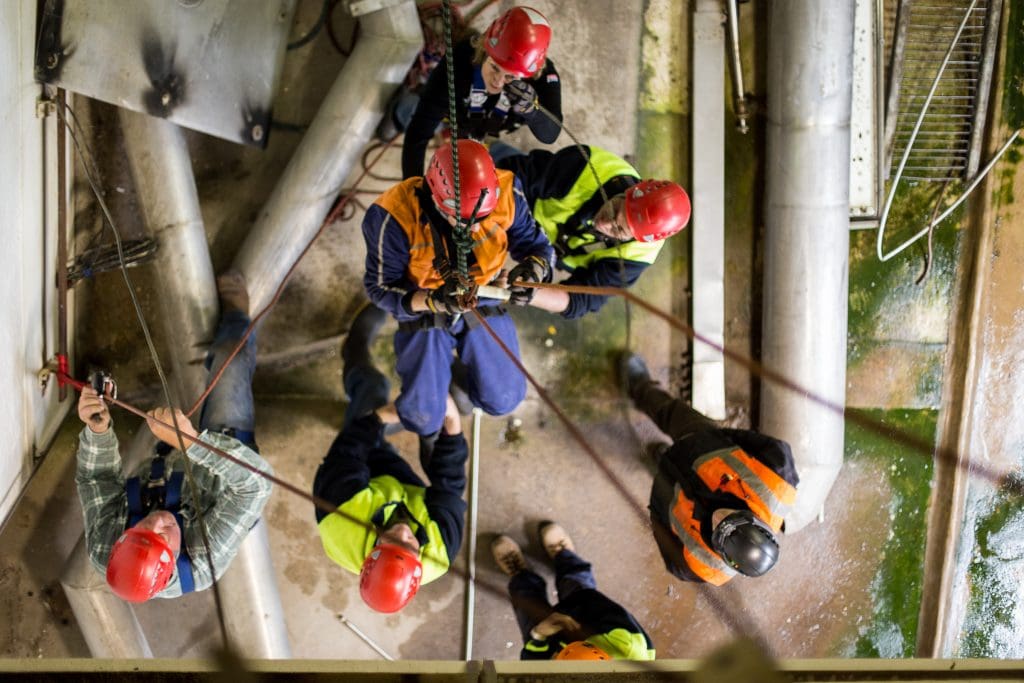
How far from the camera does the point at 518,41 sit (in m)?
3.44

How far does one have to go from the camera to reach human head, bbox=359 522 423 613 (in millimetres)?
3275

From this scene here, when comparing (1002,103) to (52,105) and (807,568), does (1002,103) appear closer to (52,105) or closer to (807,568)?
(807,568)

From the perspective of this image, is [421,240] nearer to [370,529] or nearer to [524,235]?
[524,235]

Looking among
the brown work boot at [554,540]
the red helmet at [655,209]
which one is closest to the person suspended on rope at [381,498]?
the brown work boot at [554,540]

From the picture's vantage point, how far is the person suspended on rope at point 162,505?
330 centimetres

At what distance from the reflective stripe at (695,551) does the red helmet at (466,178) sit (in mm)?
1673

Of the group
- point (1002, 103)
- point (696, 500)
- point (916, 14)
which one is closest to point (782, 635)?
point (696, 500)

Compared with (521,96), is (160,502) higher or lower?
lower

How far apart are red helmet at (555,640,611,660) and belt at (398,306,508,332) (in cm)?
168

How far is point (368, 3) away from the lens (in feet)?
13.4

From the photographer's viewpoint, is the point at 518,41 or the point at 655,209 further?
the point at 518,41

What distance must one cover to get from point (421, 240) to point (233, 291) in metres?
1.57

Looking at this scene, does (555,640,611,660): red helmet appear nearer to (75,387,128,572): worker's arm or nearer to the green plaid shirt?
the green plaid shirt

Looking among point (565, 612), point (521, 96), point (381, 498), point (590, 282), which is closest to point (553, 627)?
point (565, 612)
